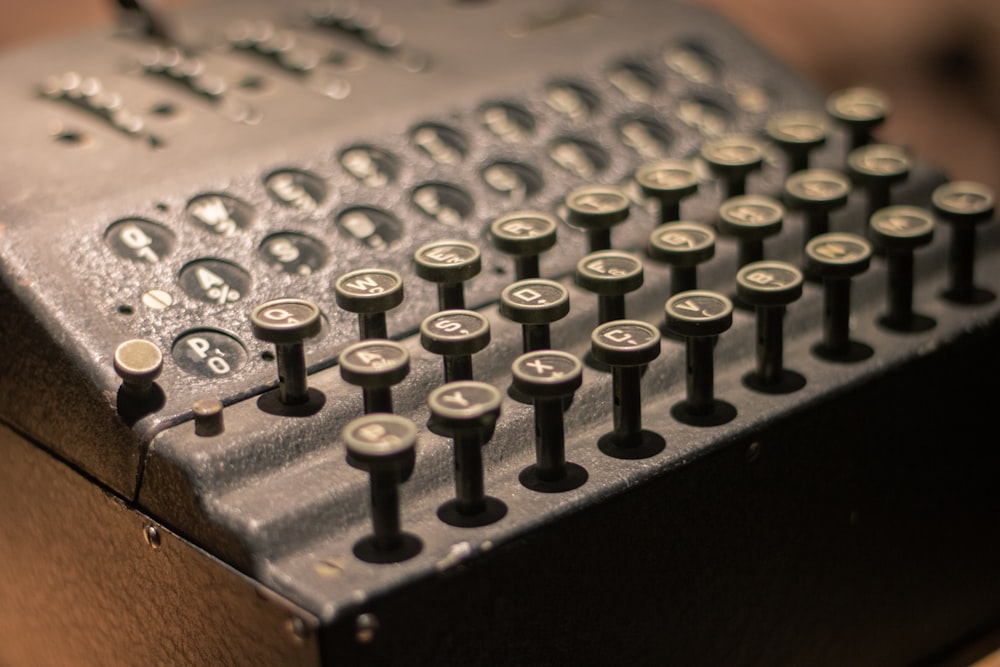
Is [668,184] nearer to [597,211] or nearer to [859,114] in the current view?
[597,211]

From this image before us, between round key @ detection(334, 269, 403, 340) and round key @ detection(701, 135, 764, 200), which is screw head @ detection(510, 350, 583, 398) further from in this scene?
round key @ detection(701, 135, 764, 200)

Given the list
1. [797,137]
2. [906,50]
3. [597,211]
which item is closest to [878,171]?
[797,137]

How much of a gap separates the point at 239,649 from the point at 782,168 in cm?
82

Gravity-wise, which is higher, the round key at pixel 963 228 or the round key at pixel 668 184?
the round key at pixel 668 184

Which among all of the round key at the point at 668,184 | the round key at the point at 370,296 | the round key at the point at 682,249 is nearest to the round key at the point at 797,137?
the round key at the point at 668,184

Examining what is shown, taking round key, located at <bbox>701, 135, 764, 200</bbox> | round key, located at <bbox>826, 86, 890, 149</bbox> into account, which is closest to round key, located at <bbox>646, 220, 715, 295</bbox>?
round key, located at <bbox>701, 135, 764, 200</bbox>

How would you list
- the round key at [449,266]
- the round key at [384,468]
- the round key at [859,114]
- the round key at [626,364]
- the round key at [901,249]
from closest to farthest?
the round key at [384,468]
the round key at [626,364]
the round key at [449,266]
the round key at [901,249]
the round key at [859,114]

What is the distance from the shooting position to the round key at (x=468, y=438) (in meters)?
0.94

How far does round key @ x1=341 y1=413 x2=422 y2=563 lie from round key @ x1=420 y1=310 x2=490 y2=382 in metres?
0.10

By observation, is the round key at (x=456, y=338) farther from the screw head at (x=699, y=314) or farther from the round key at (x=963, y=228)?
the round key at (x=963, y=228)

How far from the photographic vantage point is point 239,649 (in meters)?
0.98

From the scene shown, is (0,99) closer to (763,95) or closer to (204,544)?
(204,544)

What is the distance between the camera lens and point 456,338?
3.39 feet

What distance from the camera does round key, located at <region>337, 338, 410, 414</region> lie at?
981 mm
